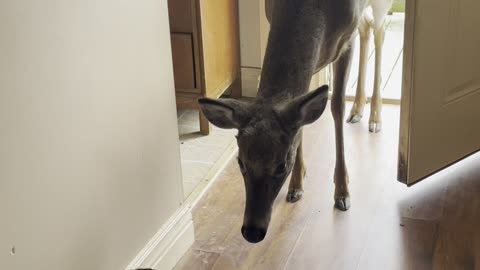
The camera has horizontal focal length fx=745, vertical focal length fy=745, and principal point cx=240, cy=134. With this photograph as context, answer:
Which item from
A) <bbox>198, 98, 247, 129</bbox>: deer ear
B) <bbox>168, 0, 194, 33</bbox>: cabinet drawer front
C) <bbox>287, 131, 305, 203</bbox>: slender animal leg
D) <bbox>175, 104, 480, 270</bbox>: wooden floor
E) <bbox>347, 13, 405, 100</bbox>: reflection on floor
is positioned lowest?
<bbox>175, 104, 480, 270</bbox>: wooden floor

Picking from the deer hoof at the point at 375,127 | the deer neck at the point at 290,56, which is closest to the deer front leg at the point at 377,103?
the deer hoof at the point at 375,127

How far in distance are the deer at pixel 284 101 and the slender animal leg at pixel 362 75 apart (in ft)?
2.01

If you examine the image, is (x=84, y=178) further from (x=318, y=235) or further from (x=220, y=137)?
(x=220, y=137)

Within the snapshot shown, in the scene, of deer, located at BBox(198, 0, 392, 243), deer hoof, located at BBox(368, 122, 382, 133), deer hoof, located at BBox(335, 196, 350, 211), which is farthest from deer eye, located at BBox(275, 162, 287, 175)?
deer hoof, located at BBox(368, 122, 382, 133)

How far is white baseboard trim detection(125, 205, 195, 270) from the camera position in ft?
7.57

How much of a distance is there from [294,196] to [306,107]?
85 centimetres

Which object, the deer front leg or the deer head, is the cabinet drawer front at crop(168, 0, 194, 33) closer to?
the deer front leg

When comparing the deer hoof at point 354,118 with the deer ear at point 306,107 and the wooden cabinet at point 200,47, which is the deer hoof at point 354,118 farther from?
the deer ear at point 306,107

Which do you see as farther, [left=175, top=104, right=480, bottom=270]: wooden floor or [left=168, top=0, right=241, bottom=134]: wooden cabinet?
[left=168, top=0, right=241, bottom=134]: wooden cabinet

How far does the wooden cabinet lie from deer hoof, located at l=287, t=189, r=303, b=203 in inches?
26.3

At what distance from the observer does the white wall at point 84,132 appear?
5.39 feet

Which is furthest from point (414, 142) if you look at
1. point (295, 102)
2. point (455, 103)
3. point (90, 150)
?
point (90, 150)

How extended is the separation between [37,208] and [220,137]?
65.6 inches

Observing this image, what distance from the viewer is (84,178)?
1928 millimetres
